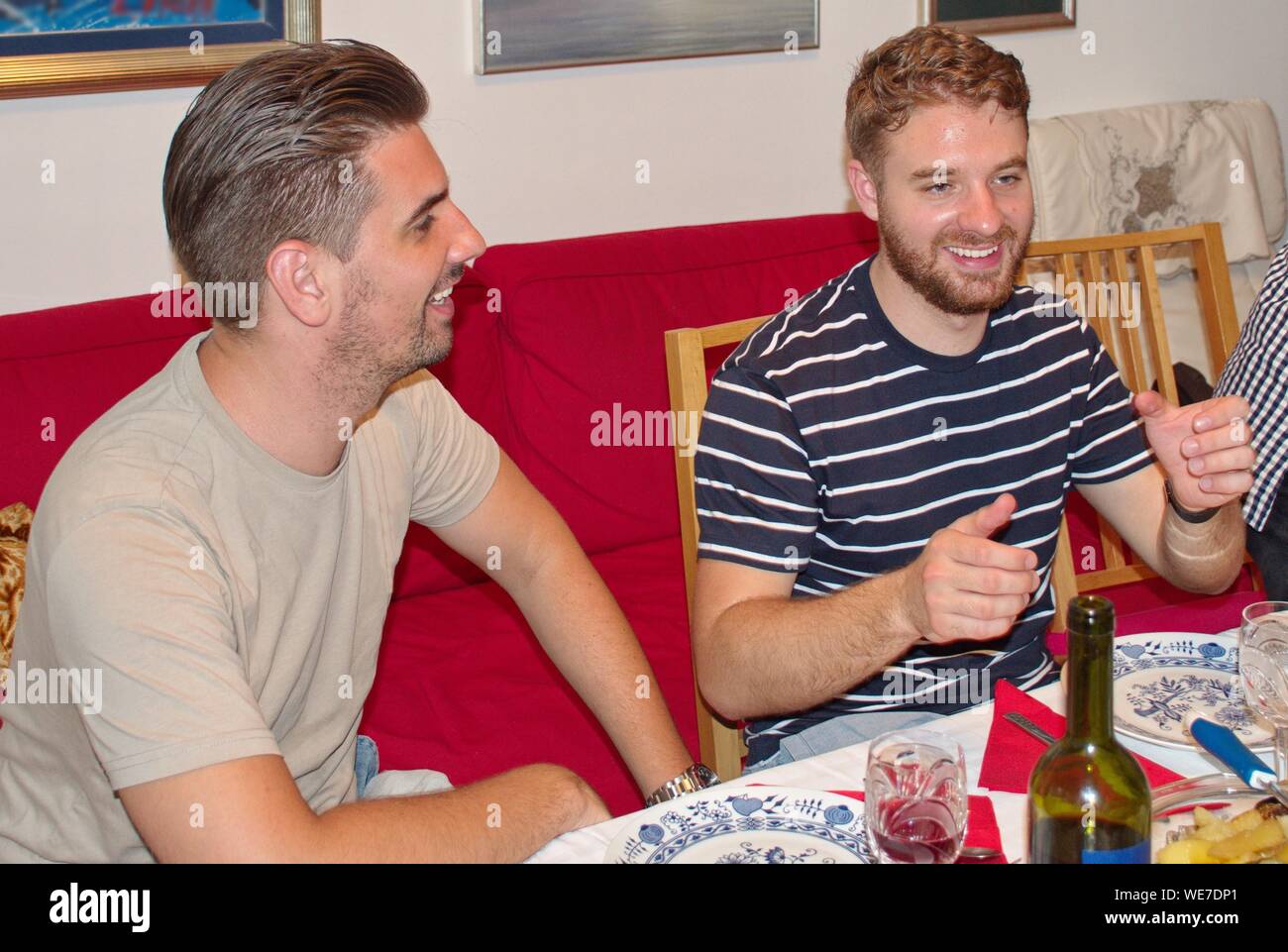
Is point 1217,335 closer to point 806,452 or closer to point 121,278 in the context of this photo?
point 806,452

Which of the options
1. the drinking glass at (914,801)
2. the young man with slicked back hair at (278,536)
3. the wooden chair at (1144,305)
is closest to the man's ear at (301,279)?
the young man with slicked back hair at (278,536)

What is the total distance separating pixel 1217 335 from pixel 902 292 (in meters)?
1.14

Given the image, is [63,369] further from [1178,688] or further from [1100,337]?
[1100,337]

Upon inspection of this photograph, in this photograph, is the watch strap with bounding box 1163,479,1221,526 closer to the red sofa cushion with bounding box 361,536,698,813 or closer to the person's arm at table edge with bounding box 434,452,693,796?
the person's arm at table edge with bounding box 434,452,693,796

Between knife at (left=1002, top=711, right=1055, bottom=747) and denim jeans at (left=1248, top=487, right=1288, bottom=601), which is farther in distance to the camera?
denim jeans at (left=1248, top=487, right=1288, bottom=601)

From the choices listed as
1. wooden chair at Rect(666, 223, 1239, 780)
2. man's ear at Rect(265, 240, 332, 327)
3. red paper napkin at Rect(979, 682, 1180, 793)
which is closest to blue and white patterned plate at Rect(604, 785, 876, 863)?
red paper napkin at Rect(979, 682, 1180, 793)

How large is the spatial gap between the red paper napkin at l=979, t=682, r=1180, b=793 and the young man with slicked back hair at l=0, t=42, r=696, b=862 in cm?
34

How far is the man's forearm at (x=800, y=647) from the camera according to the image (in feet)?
4.18

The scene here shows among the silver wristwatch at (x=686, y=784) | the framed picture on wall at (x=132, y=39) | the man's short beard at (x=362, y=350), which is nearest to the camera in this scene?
the man's short beard at (x=362, y=350)

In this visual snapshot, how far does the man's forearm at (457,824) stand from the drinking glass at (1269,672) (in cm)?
57

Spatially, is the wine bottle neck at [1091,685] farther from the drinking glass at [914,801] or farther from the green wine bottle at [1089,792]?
the drinking glass at [914,801]

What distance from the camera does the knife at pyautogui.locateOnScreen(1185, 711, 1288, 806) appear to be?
106cm

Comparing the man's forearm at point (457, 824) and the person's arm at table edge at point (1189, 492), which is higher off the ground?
the person's arm at table edge at point (1189, 492)
